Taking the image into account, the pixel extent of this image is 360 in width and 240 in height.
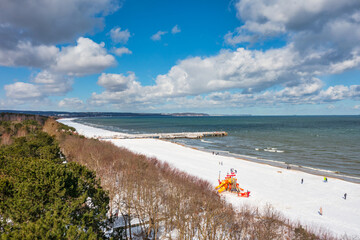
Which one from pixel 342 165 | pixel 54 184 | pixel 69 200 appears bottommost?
pixel 342 165

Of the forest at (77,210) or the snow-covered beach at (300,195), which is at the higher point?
the forest at (77,210)

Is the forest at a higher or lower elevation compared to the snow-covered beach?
higher

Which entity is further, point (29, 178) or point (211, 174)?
point (211, 174)

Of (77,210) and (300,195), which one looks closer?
(77,210)

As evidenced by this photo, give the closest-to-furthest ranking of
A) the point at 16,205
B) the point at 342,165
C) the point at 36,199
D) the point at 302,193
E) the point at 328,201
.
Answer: the point at 16,205 < the point at 36,199 < the point at 328,201 < the point at 302,193 < the point at 342,165

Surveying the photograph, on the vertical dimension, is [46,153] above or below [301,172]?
above

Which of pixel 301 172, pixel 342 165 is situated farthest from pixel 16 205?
pixel 342 165

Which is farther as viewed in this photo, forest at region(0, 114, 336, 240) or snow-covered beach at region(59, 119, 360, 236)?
snow-covered beach at region(59, 119, 360, 236)

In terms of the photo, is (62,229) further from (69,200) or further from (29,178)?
(29,178)

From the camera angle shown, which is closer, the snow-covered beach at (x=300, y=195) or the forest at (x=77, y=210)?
the forest at (x=77, y=210)

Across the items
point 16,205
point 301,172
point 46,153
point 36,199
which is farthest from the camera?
point 301,172

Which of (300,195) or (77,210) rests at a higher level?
(77,210)
